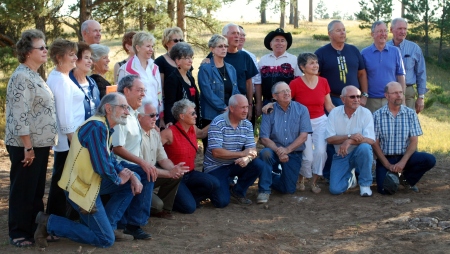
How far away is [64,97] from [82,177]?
82 centimetres

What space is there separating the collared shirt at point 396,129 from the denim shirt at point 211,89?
1996 millimetres

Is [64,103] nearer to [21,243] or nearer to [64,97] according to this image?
[64,97]

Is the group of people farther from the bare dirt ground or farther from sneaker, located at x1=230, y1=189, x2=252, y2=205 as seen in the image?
the bare dirt ground

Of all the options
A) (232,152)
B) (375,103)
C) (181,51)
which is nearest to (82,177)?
(232,152)

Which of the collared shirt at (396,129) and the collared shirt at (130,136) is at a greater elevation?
the collared shirt at (130,136)

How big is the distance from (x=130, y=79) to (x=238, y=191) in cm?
222

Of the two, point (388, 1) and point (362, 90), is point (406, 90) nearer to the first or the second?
point (362, 90)

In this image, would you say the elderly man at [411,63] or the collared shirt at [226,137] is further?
the elderly man at [411,63]

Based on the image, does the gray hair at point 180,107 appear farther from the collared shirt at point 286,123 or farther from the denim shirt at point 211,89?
the collared shirt at point 286,123

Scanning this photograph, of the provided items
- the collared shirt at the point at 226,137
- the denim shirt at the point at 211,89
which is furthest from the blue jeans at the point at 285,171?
the denim shirt at the point at 211,89

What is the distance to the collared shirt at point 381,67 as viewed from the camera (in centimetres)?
793

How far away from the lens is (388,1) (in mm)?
34406

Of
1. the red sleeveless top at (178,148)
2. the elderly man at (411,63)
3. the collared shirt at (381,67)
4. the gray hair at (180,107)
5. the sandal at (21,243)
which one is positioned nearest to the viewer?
the sandal at (21,243)

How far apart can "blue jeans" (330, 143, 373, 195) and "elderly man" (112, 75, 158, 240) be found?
2.76 m
